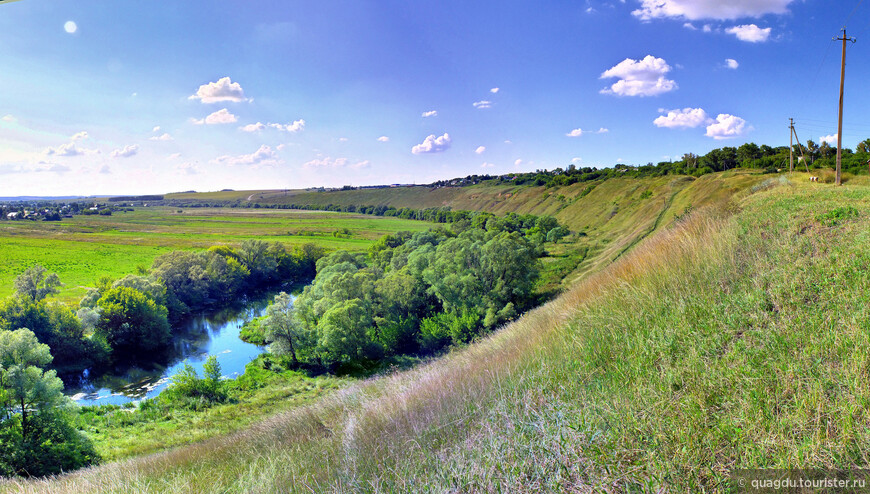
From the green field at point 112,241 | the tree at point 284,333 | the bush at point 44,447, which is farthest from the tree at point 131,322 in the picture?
the bush at point 44,447

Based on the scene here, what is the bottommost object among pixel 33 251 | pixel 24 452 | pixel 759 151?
pixel 24 452

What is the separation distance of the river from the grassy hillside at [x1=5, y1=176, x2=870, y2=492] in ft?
86.4

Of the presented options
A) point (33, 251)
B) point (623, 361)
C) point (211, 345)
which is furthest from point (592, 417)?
point (33, 251)

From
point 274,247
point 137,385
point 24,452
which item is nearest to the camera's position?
point 24,452

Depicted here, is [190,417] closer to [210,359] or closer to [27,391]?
[210,359]

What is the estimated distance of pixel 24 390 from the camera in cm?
1652

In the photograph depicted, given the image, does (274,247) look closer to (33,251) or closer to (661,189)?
(33,251)

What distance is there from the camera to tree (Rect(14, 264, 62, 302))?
31.8 m

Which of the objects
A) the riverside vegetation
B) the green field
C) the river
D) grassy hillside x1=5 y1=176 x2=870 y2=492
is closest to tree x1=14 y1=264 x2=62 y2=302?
the riverside vegetation

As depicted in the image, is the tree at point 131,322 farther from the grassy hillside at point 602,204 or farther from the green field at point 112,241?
the grassy hillside at point 602,204

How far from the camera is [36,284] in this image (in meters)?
32.7

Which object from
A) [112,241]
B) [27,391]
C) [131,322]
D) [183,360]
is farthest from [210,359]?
[112,241]

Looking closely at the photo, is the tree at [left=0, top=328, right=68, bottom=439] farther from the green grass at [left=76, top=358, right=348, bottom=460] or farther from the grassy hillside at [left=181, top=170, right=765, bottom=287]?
the grassy hillside at [left=181, top=170, right=765, bottom=287]

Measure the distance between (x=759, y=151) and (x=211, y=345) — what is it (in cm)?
8643
